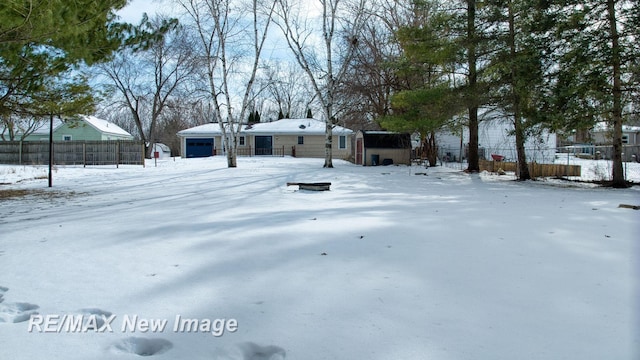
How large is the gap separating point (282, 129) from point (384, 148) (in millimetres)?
13582

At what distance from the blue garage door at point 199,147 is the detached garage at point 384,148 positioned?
17492 millimetres

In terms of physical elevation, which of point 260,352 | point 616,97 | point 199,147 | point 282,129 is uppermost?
point 282,129

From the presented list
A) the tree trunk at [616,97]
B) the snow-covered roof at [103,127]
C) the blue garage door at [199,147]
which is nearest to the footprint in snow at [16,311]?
the tree trunk at [616,97]

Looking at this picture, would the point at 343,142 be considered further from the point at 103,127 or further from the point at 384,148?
the point at 103,127

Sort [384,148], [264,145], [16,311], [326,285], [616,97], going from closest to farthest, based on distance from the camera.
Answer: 1. [16,311]
2. [326,285]
3. [616,97]
4. [384,148]
5. [264,145]

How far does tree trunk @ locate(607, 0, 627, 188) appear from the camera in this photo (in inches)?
426

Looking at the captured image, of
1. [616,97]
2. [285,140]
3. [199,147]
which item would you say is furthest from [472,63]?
[199,147]

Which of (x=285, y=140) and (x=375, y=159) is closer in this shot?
(x=375, y=159)

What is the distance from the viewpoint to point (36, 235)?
190 inches

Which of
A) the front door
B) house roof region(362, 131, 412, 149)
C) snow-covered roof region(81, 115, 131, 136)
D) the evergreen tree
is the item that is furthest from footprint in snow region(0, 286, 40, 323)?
snow-covered roof region(81, 115, 131, 136)

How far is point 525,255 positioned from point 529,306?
131 centimetres

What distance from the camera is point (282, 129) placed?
1351 inches

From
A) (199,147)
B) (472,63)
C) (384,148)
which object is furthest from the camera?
(199,147)

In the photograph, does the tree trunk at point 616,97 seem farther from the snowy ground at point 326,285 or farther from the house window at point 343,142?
the house window at point 343,142
